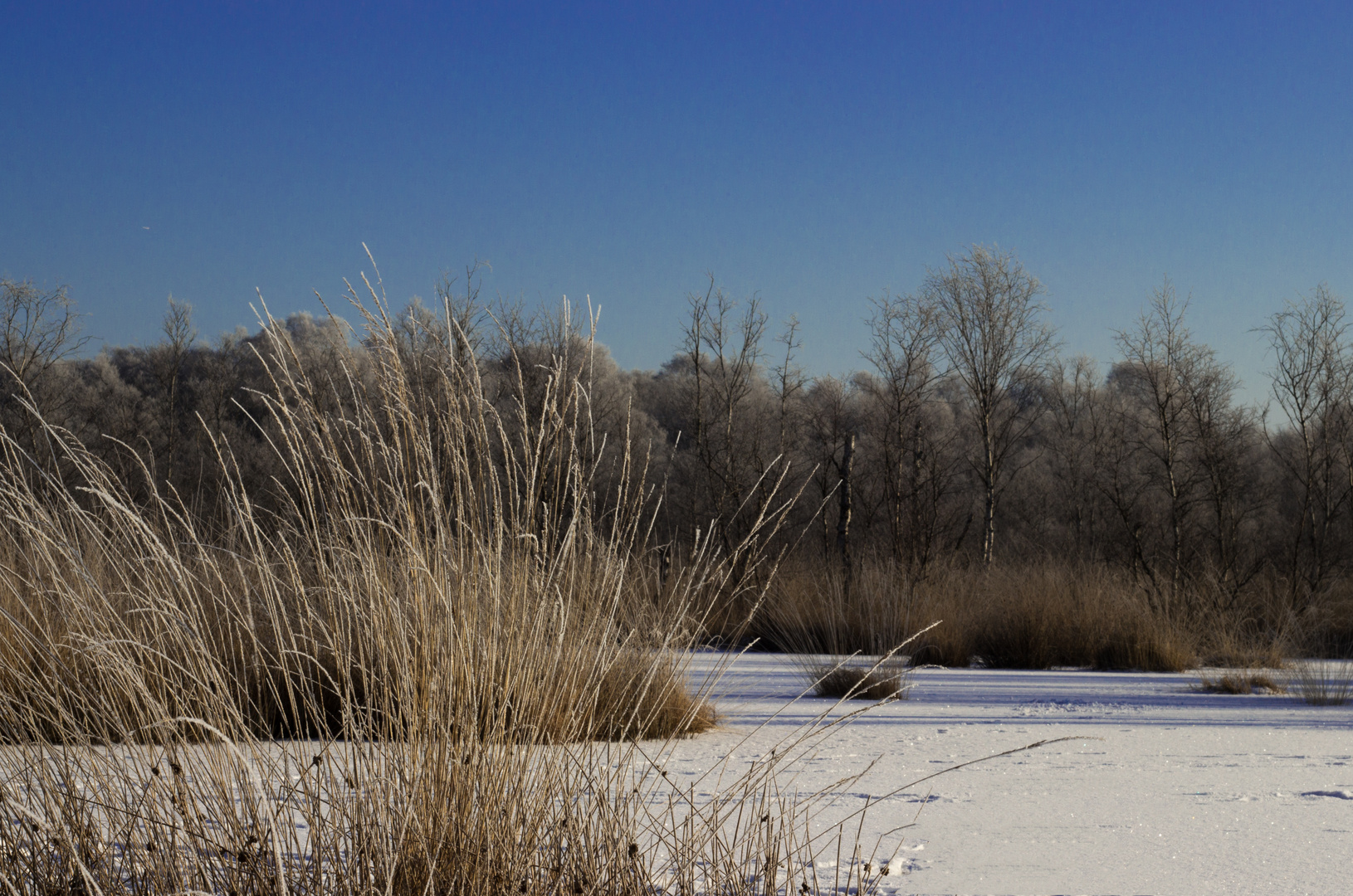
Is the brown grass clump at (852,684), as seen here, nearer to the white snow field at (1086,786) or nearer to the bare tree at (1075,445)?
the white snow field at (1086,786)

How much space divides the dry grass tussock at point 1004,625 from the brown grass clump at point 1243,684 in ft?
3.94

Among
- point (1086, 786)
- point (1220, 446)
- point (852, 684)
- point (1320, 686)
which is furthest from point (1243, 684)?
point (1220, 446)

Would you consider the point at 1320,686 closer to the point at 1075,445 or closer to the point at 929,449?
the point at 929,449

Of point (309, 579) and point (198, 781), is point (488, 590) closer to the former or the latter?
point (198, 781)

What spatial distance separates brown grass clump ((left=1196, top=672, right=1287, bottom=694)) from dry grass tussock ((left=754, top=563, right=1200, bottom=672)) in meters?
1.20

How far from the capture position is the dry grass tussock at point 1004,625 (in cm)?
716

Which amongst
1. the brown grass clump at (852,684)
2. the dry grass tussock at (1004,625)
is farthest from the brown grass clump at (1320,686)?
the brown grass clump at (852,684)

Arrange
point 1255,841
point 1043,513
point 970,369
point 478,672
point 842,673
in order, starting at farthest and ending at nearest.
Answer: point 1043,513 < point 970,369 < point 842,673 < point 1255,841 < point 478,672

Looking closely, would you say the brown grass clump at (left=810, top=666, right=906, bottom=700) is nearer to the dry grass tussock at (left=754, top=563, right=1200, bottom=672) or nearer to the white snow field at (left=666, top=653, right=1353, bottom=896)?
the white snow field at (left=666, top=653, right=1353, bottom=896)

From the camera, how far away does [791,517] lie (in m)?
20.7

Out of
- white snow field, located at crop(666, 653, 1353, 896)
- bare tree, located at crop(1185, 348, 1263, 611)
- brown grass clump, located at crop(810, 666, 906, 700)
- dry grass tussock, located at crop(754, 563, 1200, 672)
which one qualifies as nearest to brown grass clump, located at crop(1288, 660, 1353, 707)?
white snow field, located at crop(666, 653, 1353, 896)

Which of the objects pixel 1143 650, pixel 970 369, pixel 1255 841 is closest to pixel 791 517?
pixel 970 369

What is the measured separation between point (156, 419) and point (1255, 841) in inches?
874

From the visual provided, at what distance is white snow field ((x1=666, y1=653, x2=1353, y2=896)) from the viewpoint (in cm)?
203
